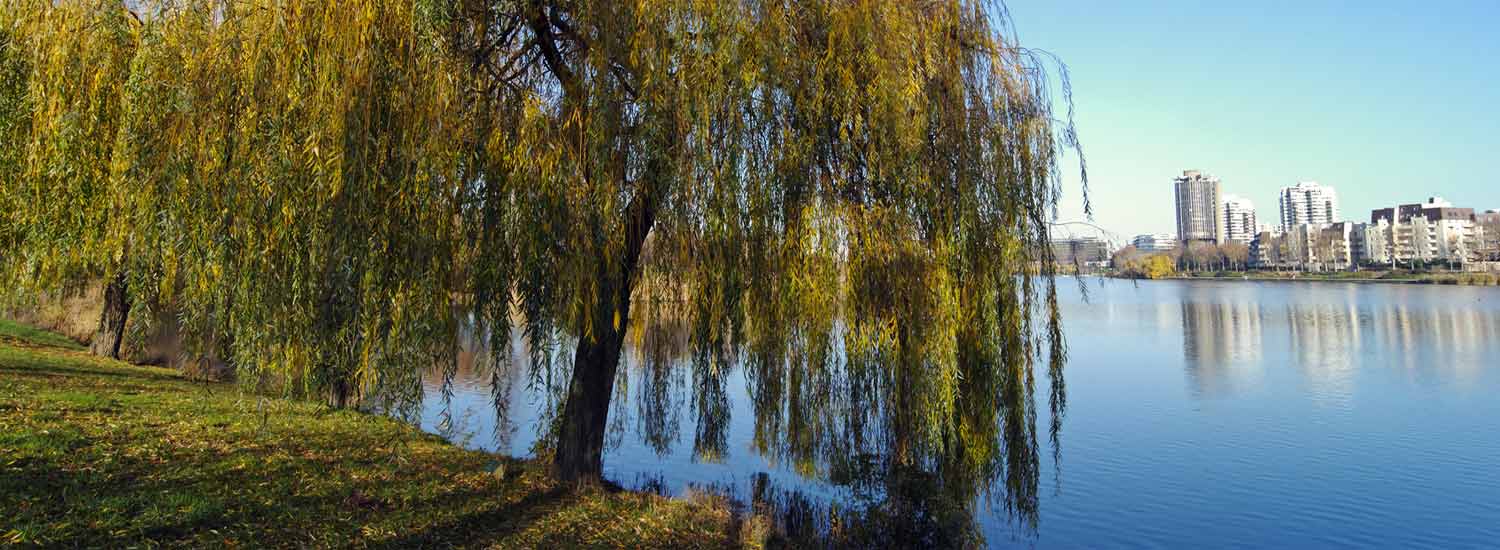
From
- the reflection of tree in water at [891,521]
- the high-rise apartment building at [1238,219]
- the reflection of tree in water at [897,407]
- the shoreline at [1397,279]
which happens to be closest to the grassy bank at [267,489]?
the reflection of tree in water at [891,521]

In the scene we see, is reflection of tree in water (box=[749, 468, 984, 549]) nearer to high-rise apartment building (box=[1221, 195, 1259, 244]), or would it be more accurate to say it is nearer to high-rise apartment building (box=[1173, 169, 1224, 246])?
high-rise apartment building (box=[1173, 169, 1224, 246])

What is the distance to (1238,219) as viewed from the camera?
586 feet

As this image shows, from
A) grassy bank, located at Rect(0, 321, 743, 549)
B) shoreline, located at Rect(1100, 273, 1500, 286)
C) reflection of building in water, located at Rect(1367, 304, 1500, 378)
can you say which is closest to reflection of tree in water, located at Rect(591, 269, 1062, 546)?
grassy bank, located at Rect(0, 321, 743, 549)

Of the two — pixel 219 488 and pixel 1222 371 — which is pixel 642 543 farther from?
pixel 1222 371

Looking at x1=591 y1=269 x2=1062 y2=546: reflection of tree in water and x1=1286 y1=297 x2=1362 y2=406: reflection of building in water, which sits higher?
x1=591 y1=269 x2=1062 y2=546: reflection of tree in water

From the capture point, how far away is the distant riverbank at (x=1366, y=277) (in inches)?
2212

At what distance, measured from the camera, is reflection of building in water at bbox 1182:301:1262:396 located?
1706 centimetres

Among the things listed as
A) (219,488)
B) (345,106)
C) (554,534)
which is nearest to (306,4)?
(345,106)

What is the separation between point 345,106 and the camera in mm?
4566

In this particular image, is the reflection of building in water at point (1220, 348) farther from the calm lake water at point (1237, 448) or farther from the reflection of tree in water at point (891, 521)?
the reflection of tree in water at point (891, 521)

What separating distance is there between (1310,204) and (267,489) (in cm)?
20838

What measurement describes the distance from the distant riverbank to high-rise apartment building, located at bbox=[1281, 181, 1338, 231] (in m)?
114

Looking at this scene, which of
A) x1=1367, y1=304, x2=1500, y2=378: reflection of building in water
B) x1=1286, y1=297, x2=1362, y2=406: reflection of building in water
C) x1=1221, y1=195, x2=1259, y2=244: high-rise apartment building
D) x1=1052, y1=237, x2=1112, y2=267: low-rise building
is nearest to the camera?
x1=1052, y1=237, x2=1112, y2=267: low-rise building

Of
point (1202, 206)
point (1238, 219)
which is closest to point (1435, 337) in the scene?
point (1202, 206)
